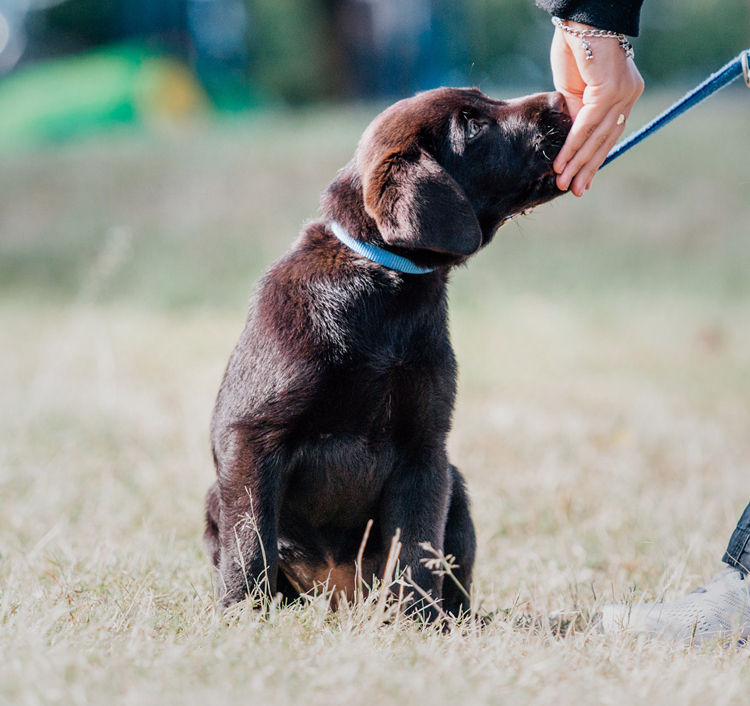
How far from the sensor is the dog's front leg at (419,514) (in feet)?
7.34

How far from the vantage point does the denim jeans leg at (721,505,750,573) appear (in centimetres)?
233

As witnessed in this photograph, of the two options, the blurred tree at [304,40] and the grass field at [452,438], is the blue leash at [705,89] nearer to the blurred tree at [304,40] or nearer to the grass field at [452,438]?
the grass field at [452,438]

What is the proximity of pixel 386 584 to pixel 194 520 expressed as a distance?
152 cm

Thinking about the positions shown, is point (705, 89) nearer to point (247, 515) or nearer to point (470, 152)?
point (470, 152)

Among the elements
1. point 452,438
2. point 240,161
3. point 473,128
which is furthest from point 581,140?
point 240,161

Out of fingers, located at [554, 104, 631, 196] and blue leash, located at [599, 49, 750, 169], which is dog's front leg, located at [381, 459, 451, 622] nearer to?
fingers, located at [554, 104, 631, 196]

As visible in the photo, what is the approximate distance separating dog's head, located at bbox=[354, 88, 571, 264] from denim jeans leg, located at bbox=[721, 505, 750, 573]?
1.03 metres

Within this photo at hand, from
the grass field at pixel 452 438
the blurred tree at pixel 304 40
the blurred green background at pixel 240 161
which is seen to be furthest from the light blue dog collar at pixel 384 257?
the blurred tree at pixel 304 40

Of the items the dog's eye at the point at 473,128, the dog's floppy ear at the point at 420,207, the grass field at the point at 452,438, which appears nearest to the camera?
the grass field at the point at 452,438

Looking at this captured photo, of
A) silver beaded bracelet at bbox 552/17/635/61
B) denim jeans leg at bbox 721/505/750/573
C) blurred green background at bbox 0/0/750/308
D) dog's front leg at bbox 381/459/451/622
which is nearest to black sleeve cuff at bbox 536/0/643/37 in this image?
silver beaded bracelet at bbox 552/17/635/61

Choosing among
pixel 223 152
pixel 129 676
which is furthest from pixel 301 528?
pixel 223 152

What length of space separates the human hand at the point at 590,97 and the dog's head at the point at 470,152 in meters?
0.05

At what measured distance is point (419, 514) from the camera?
224 cm

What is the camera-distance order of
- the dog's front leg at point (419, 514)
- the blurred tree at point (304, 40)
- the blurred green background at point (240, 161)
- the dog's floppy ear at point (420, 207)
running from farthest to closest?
the blurred tree at point (304, 40) → the blurred green background at point (240, 161) → the dog's front leg at point (419, 514) → the dog's floppy ear at point (420, 207)
